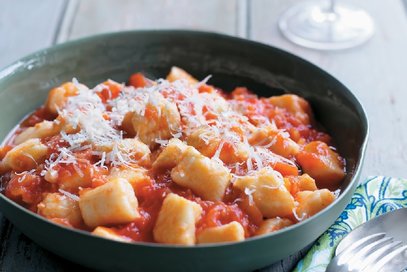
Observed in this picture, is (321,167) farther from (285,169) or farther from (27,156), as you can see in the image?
(27,156)

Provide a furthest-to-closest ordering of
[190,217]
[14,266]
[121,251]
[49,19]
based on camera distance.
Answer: [49,19]
[14,266]
[190,217]
[121,251]

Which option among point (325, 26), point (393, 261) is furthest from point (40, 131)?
point (325, 26)

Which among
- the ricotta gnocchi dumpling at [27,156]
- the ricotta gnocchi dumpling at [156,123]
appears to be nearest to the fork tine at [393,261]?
the ricotta gnocchi dumpling at [156,123]

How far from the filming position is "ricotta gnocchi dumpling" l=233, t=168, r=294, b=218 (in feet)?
7.02

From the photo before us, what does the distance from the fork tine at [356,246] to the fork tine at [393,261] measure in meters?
0.08

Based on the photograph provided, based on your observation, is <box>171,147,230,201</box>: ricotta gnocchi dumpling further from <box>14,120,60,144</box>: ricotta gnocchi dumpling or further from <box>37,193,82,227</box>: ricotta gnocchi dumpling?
<box>14,120,60,144</box>: ricotta gnocchi dumpling

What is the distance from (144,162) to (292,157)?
570mm

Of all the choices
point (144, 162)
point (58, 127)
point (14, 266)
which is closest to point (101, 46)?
point (58, 127)

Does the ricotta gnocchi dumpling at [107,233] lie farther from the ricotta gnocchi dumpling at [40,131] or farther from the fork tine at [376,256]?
the fork tine at [376,256]

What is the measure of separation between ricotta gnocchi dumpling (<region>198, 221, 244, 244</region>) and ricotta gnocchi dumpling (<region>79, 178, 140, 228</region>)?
9.2 inches

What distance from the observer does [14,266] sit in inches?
87.2

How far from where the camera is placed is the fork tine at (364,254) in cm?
209

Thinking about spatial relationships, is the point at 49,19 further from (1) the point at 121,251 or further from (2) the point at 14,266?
(1) the point at 121,251

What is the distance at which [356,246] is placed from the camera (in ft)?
7.14
